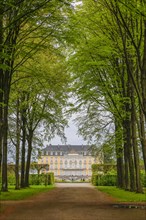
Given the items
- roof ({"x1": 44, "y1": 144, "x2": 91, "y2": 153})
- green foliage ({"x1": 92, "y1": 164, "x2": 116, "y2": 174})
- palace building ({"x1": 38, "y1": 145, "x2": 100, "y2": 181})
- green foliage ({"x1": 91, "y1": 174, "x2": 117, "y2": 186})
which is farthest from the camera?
roof ({"x1": 44, "y1": 144, "x2": 91, "y2": 153})

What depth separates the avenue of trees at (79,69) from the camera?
55.4 ft

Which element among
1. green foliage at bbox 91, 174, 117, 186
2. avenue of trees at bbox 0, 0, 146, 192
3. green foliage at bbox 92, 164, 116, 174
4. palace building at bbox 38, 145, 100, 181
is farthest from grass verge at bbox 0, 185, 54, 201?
palace building at bbox 38, 145, 100, 181

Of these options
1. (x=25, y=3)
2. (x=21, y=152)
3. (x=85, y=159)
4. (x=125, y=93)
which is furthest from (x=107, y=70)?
(x=85, y=159)

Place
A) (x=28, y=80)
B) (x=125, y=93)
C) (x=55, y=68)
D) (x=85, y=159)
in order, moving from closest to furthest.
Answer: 1. (x=125, y=93)
2. (x=28, y=80)
3. (x=55, y=68)
4. (x=85, y=159)

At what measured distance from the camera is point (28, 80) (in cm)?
2962

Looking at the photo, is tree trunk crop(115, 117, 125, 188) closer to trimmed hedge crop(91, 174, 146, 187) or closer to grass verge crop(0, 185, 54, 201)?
grass verge crop(0, 185, 54, 201)

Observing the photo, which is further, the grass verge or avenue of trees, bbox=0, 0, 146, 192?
the grass verge

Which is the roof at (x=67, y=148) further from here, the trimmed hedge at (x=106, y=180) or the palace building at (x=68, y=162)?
the trimmed hedge at (x=106, y=180)

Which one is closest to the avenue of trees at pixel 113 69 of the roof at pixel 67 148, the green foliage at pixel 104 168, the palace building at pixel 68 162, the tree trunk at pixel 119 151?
the tree trunk at pixel 119 151

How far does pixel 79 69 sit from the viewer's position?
23.8m

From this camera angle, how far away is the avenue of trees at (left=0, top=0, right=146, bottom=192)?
16872 mm

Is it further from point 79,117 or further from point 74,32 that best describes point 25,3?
point 79,117

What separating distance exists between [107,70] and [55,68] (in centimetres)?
711

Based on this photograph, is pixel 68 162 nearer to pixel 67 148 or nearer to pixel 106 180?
pixel 67 148
